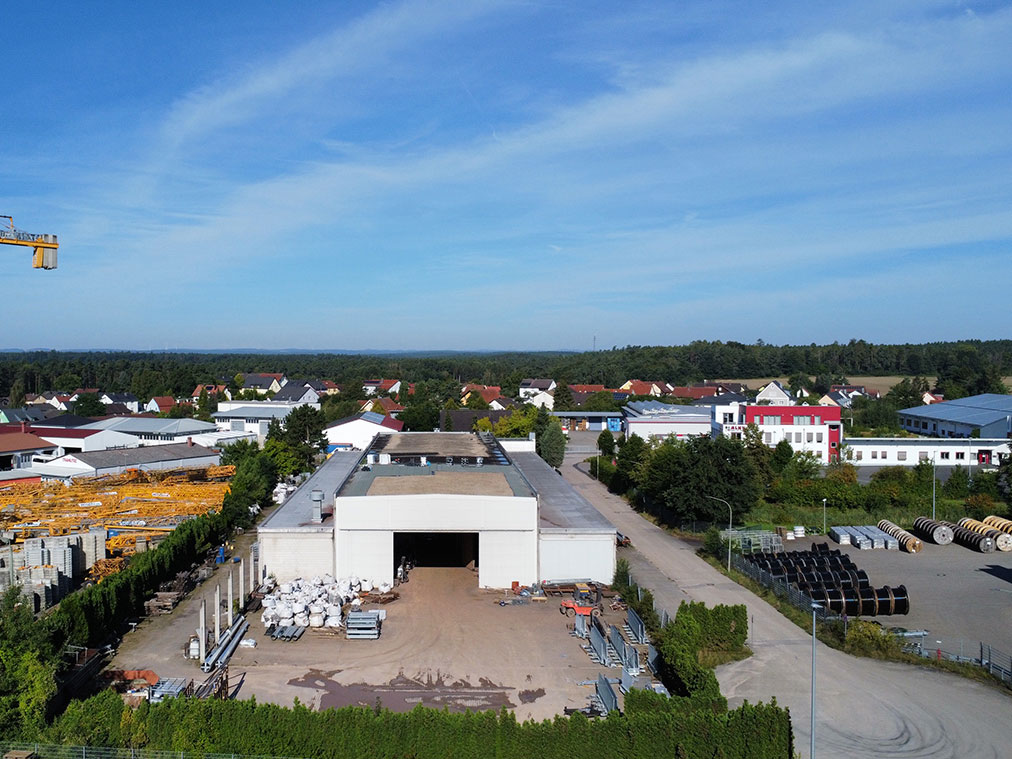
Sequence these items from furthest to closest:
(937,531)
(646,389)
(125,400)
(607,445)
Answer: (646,389), (125,400), (607,445), (937,531)

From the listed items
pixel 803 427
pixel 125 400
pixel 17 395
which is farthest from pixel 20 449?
pixel 17 395

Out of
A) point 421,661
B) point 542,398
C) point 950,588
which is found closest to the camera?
point 421,661

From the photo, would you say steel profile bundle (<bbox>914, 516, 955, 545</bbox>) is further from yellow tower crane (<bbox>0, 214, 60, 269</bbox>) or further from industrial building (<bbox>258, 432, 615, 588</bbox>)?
yellow tower crane (<bbox>0, 214, 60, 269</bbox>)

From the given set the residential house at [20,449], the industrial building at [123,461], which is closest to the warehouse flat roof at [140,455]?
the industrial building at [123,461]

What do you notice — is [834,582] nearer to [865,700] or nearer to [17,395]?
[865,700]

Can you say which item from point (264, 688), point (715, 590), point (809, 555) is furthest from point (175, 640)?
point (809, 555)
